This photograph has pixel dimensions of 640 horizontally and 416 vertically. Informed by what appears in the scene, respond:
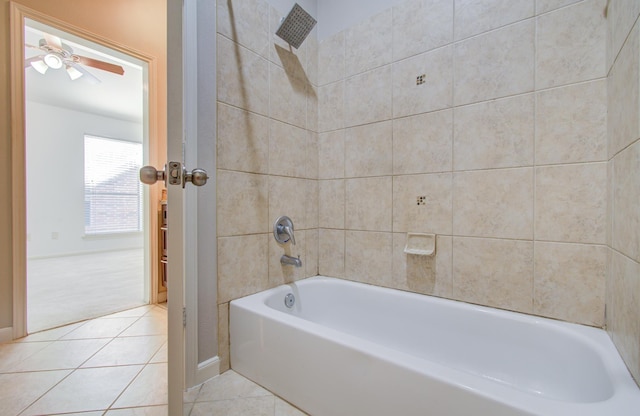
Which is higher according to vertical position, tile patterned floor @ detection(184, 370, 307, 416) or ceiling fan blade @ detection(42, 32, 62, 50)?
ceiling fan blade @ detection(42, 32, 62, 50)

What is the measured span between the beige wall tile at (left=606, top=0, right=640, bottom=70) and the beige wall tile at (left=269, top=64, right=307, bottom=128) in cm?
143

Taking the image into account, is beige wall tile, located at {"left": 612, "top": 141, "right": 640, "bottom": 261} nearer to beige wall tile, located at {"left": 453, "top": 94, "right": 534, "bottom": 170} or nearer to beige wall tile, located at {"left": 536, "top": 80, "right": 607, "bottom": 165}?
beige wall tile, located at {"left": 536, "top": 80, "right": 607, "bottom": 165}

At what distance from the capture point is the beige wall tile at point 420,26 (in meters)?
1.42

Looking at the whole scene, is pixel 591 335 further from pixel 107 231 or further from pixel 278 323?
pixel 107 231

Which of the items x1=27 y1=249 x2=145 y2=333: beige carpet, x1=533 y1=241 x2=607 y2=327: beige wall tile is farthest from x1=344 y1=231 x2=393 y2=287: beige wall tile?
x1=27 y1=249 x2=145 y2=333: beige carpet

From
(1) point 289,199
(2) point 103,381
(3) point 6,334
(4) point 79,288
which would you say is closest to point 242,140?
(1) point 289,199

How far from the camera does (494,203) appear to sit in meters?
1.30

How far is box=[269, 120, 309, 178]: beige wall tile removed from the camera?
1628 millimetres

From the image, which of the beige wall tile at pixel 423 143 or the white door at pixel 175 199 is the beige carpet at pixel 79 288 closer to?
the white door at pixel 175 199

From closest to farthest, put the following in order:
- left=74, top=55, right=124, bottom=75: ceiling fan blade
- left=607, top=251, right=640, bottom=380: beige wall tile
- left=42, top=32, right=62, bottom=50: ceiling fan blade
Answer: left=607, top=251, right=640, bottom=380: beige wall tile, left=42, top=32, right=62, bottom=50: ceiling fan blade, left=74, top=55, right=124, bottom=75: ceiling fan blade

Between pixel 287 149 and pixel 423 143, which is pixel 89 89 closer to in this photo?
pixel 287 149

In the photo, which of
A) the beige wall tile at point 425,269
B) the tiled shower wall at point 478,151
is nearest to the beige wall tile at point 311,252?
the tiled shower wall at point 478,151

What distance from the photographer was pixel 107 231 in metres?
4.96

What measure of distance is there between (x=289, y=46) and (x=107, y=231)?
5086mm
